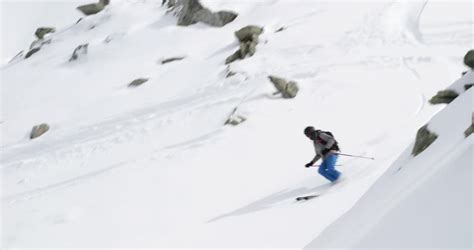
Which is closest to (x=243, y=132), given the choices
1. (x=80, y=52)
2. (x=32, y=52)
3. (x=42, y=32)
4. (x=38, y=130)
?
(x=38, y=130)

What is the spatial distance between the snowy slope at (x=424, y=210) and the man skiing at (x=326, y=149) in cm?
430

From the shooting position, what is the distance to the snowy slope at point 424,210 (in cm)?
325

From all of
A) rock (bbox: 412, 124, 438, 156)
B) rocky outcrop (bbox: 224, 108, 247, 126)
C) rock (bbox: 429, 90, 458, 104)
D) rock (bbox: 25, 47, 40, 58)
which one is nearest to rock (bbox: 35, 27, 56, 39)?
rock (bbox: 25, 47, 40, 58)

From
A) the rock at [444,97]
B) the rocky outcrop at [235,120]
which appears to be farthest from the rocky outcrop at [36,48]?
the rock at [444,97]

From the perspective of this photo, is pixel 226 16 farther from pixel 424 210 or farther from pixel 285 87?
pixel 424 210

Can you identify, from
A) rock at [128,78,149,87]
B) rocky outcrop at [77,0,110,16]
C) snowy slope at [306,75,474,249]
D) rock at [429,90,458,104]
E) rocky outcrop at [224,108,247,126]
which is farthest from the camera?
rocky outcrop at [77,0,110,16]

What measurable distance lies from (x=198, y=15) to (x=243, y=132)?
1638 cm

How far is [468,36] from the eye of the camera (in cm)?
1997

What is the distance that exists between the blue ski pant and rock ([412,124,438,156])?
3.02 meters

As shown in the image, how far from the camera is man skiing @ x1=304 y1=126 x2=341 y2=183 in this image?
9.49 meters

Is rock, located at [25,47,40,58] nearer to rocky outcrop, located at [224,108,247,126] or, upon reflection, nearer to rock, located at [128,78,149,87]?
rock, located at [128,78,149,87]

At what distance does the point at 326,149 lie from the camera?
377 inches

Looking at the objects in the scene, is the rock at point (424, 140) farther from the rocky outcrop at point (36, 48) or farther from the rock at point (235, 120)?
the rocky outcrop at point (36, 48)

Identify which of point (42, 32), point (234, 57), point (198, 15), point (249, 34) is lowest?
point (42, 32)
